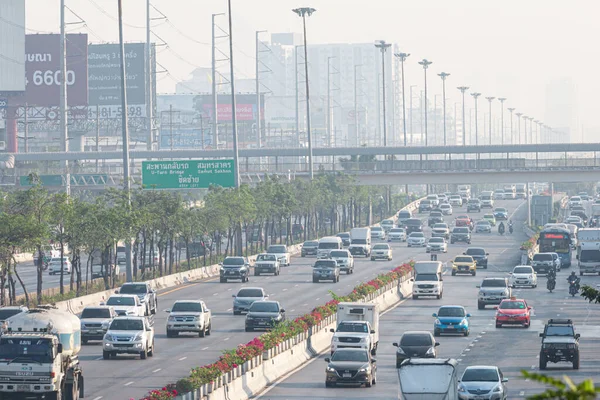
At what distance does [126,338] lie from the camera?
4078 centimetres


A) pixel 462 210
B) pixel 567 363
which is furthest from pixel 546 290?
pixel 462 210

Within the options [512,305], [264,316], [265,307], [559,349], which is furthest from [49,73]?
[559,349]

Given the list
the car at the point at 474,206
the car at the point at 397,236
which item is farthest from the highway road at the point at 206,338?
the car at the point at 474,206

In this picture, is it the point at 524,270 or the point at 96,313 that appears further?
the point at 524,270

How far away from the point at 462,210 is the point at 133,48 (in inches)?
2038

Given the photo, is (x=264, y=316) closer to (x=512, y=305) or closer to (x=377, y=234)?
(x=512, y=305)

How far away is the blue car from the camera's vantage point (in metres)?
50.2

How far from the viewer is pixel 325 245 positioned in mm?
96125

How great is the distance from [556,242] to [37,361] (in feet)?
223

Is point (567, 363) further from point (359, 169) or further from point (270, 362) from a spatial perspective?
point (359, 169)

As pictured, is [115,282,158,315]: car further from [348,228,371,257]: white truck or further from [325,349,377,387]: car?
[348,228,371,257]: white truck

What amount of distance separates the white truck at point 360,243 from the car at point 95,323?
5744 centimetres

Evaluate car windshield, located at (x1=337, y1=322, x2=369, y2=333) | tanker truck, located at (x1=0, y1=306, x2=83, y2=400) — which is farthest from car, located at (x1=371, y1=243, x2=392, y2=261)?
tanker truck, located at (x1=0, y1=306, x2=83, y2=400)

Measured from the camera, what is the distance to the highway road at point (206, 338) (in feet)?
116
